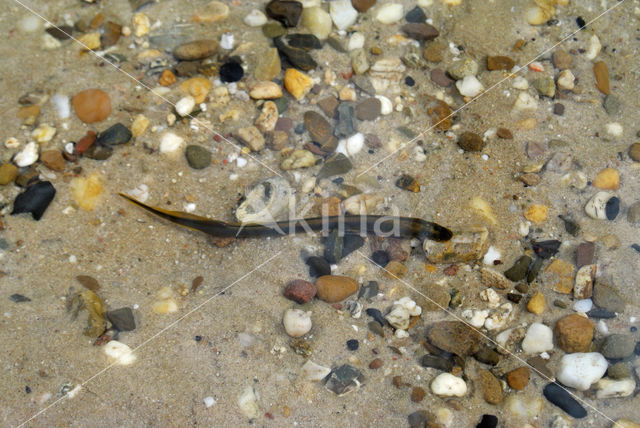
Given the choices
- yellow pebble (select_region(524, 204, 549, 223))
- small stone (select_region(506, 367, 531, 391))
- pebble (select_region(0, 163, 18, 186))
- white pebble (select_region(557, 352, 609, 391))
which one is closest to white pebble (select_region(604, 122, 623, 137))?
yellow pebble (select_region(524, 204, 549, 223))

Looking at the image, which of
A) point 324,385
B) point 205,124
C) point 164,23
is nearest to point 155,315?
point 324,385

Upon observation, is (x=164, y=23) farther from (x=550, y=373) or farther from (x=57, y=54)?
(x=550, y=373)

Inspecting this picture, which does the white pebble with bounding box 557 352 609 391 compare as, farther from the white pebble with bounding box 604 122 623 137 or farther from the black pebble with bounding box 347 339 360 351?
the white pebble with bounding box 604 122 623 137

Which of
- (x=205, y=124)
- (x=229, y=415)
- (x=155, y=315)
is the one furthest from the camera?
(x=205, y=124)

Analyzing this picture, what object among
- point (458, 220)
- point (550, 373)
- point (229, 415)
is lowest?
point (229, 415)

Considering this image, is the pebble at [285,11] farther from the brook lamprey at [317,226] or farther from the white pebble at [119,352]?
the white pebble at [119,352]

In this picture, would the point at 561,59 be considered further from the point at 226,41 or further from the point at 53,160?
the point at 53,160

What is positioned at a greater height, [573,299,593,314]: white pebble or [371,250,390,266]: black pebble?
[573,299,593,314]: white pebble
